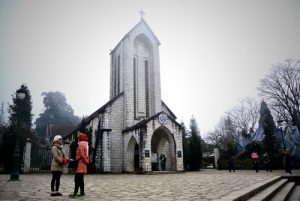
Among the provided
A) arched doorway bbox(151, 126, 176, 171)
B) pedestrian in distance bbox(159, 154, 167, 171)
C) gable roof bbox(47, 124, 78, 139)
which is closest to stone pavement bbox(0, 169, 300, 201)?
arched doorway bbox(151, 126, 176, 171)

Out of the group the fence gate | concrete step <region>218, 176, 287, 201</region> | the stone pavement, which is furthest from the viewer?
the fence gate

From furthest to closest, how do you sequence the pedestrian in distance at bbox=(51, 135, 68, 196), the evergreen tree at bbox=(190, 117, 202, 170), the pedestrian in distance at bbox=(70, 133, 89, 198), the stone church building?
1. the evergreen tree at bbox=(190, 117, 202, 170)
2. the stone church building
3. the pedestrian in distance at bbox=(51, 135, 68, 196)
4. the pedestrian in distance at bbox=(70, 133, 89, 198)

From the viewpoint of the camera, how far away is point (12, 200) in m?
5.29

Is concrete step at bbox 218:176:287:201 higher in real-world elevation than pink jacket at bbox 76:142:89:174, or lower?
lower

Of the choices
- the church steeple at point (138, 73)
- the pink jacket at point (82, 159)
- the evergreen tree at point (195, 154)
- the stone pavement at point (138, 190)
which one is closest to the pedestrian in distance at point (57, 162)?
the stone pavement at point (138, 190)

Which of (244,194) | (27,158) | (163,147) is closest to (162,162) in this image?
(163,147)

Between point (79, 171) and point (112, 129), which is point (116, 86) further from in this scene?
point (79, 171)

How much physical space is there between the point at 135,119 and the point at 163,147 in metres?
4.33

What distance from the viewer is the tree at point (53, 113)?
60.9 m

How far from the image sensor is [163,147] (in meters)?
24.2

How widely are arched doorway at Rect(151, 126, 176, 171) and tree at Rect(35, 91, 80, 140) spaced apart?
4501cm

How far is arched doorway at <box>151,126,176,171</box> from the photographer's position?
21484mm

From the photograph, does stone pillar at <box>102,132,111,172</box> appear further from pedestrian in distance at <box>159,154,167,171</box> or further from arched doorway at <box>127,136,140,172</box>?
pedestrian in distance at <box>159,154,167,171</box>

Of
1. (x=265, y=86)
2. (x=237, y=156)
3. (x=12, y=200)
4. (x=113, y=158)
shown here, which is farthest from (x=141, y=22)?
(x=12, y=200)
